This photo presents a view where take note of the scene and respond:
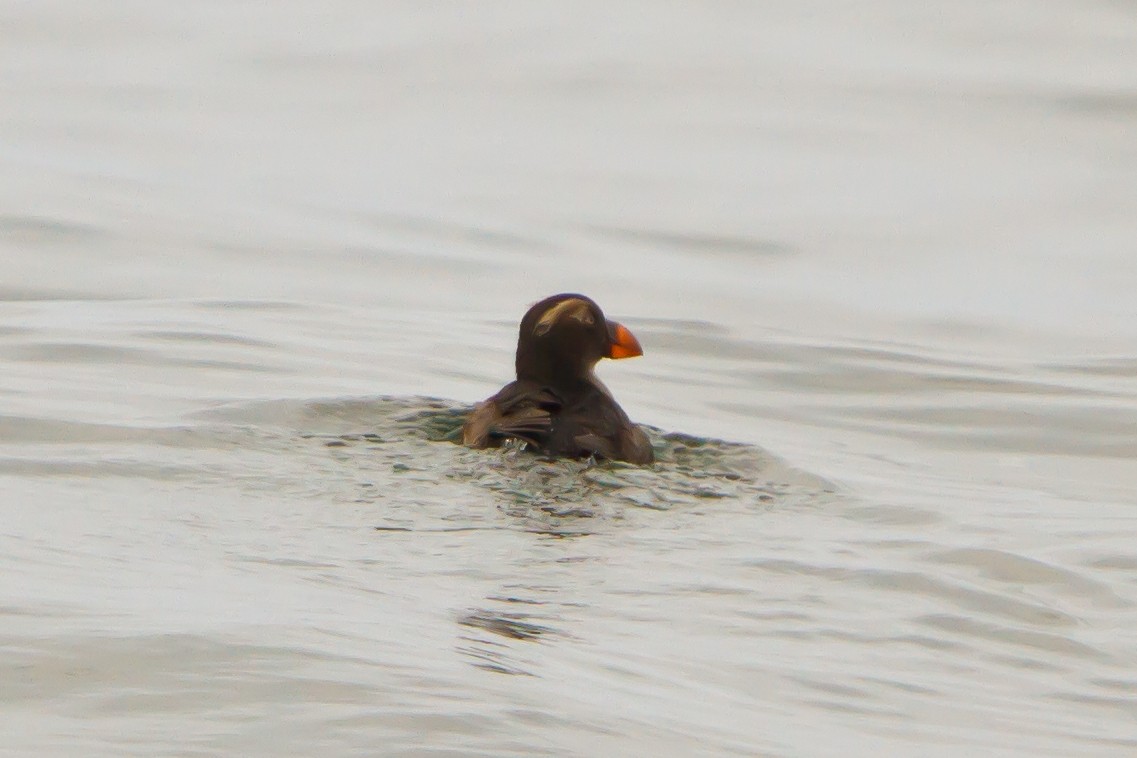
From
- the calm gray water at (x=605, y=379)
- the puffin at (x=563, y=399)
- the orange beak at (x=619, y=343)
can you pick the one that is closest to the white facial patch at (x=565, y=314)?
the puffin at (x=563, y=399)

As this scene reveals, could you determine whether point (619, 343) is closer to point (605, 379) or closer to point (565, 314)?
point (565, 314)

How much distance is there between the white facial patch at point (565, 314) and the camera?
861cm

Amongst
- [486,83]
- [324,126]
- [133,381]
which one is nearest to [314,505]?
[133,381]

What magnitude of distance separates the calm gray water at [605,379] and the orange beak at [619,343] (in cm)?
42

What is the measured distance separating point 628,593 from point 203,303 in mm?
7353

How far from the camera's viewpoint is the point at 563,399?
8.33 m

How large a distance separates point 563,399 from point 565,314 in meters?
0.49

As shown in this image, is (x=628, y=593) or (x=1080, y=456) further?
(x=1080, y=456)

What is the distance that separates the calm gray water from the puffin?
15 centimetres

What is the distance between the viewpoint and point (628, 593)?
608 centimetres

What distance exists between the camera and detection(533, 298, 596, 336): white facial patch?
8.61 metres

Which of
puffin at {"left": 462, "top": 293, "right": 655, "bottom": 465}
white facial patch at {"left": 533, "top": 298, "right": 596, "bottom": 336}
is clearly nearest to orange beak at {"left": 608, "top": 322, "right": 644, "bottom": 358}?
puffin at {"left": 462, "top": 293, "right": 655, "bottom": 465}

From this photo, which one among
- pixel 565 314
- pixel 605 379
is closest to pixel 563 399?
pixel 565 314

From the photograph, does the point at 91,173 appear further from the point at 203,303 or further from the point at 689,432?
the point at 689,432
